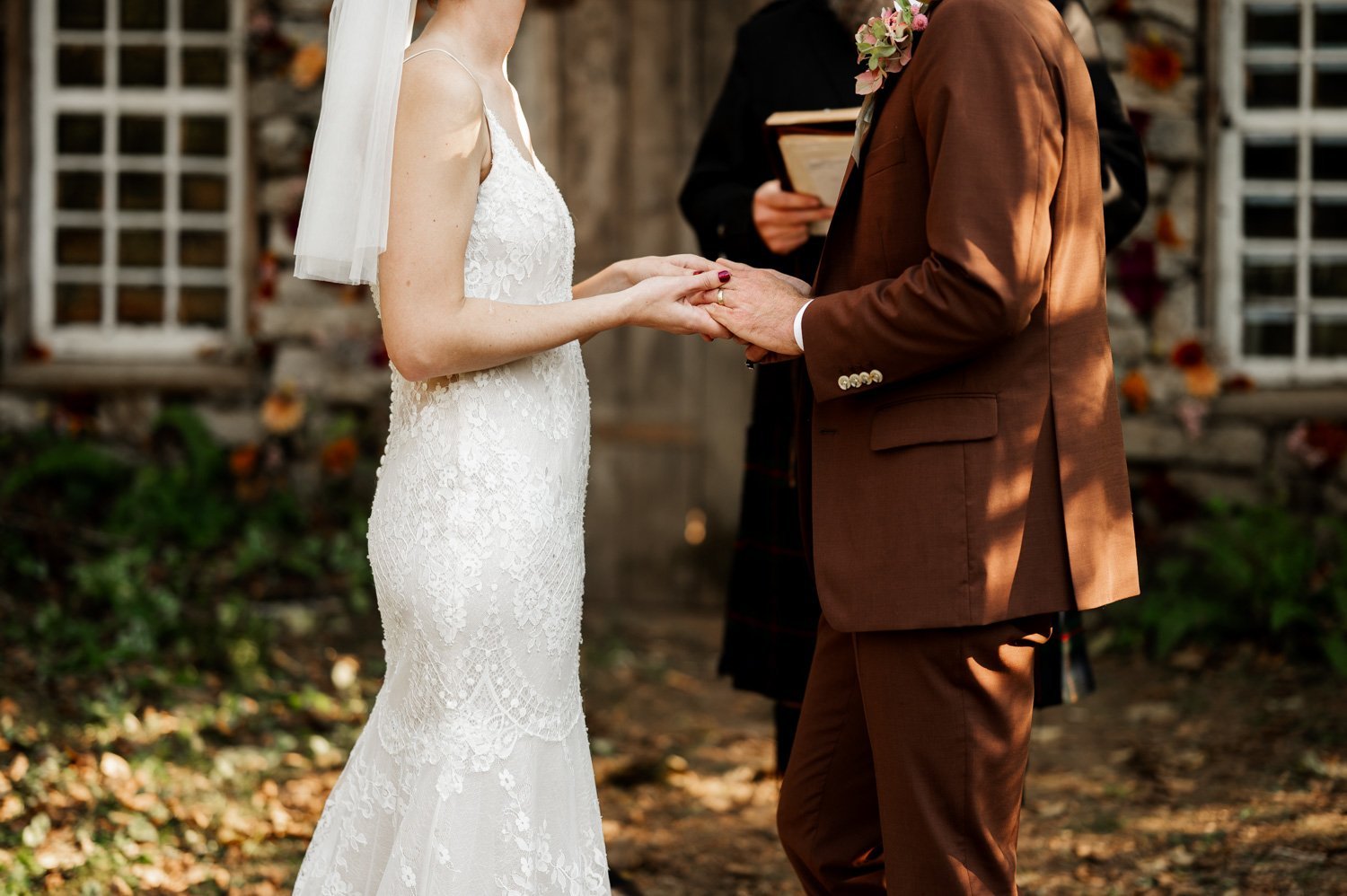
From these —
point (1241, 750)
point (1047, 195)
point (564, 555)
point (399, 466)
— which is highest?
point (1047, 195)

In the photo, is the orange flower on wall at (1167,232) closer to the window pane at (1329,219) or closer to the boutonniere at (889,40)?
the window pane at (1329,219)

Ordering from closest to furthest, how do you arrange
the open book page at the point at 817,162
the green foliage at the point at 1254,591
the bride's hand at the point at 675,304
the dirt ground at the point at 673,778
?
the bride's hand at the point at 675,304
the open book page at the point at 817,162
the dirt ground at the point at 673,778
the green foliage at the point at 1254,591

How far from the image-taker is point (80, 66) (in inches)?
264

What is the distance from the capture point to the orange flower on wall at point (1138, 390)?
608cm

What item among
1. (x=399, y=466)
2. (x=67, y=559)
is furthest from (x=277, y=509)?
(x=399, y=466)

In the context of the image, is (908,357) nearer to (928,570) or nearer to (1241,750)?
(928,570)

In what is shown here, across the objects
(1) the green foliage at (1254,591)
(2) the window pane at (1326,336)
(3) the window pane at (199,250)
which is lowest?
(1) the green foliage at (1254,591)

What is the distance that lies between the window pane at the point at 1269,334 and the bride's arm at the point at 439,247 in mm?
4712

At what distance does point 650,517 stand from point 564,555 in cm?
392

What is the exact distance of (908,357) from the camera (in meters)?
2.24

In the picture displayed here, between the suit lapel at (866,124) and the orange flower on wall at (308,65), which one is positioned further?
the orange flower on wall at (308,65)

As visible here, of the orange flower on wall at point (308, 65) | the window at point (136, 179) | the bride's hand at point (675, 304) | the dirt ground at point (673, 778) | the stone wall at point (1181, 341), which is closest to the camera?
the bride's hand at point (675, 304)

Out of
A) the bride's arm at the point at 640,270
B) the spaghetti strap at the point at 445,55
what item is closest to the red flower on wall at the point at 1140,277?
the bride's arm at the point at 640,270

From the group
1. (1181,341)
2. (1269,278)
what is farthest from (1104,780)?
(1269,278)
